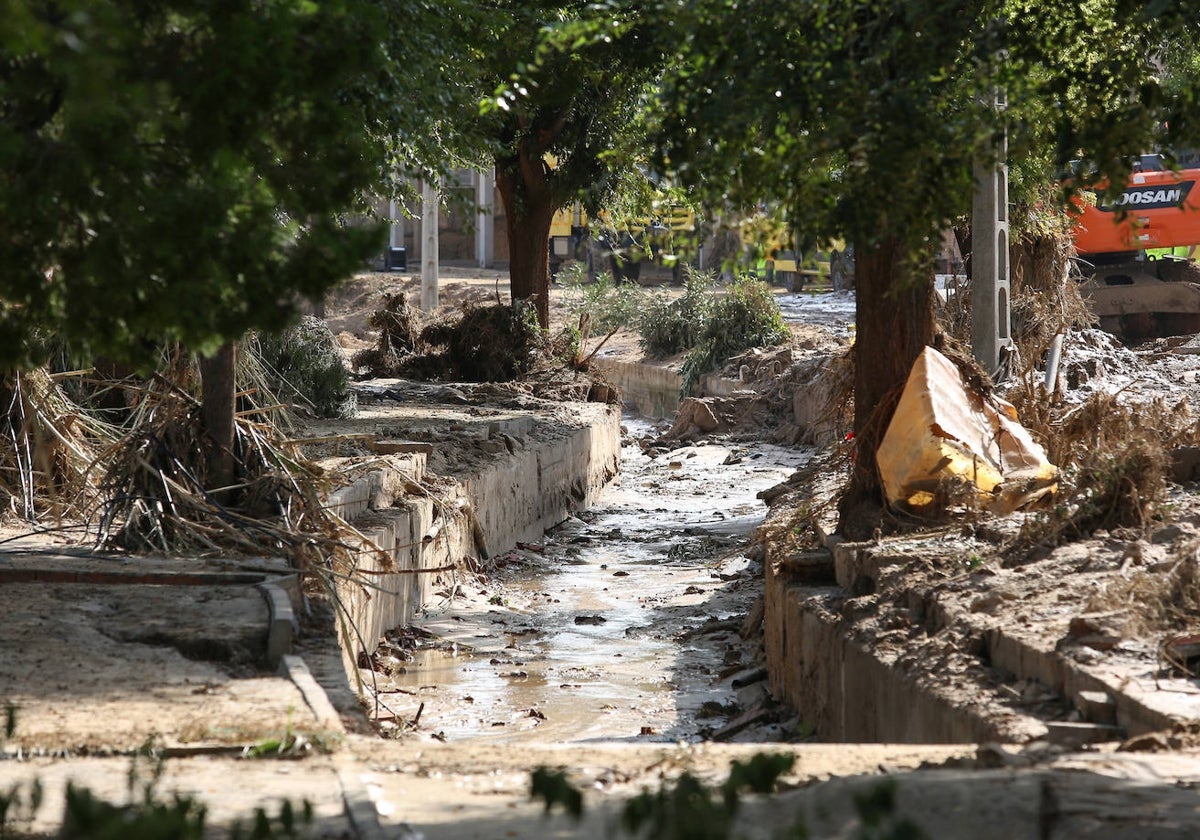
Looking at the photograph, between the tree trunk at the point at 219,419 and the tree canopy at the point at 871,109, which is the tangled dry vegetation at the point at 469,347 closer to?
the tree trunk at the point at 219,419

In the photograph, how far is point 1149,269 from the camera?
83.1ft

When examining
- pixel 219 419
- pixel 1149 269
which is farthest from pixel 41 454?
pixel 1149 269

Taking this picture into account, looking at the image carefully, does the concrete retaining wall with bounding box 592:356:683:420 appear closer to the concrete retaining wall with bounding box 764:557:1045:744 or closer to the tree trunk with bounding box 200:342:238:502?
the concrete retaining wall with bounding box 764:557:1045:744

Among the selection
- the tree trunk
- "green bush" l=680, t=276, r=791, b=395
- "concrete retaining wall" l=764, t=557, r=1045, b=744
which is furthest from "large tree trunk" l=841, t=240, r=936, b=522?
"green bush" l=680, t=276, r=791, b=395

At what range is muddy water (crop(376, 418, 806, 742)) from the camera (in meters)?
9.70

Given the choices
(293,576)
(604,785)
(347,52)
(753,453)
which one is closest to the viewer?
(347,52)

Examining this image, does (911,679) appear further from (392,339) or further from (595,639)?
(392,339)

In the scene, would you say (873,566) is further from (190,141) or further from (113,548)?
(190,141)

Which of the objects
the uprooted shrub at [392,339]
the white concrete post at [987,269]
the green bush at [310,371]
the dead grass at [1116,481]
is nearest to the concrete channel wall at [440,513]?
the green bush at [310,371]

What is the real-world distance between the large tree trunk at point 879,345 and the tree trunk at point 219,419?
4.36 metres

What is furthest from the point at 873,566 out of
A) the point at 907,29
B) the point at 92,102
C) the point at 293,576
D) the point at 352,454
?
the point at 92,102

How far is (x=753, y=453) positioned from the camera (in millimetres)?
23109

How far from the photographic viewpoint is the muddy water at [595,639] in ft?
31.8

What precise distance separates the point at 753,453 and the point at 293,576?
15.0m
